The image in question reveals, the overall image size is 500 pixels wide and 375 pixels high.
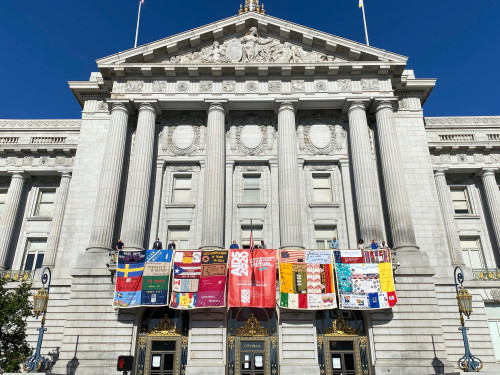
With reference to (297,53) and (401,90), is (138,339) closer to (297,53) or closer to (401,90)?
(297,53)

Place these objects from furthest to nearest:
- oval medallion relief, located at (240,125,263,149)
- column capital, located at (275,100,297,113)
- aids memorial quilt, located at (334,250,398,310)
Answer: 1. oval medallion relief, located at (240,125,263,149)
2. column capital, located at (275,100,297,113)
3. aids memorial quilt, located at (334,250,398,310)

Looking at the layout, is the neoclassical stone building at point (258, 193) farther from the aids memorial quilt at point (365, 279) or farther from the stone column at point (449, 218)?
the aids memorial quilt at point (365, 279)

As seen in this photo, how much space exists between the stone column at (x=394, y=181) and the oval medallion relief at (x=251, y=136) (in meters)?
8.18

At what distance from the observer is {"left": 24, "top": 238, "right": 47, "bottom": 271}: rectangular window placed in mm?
30875

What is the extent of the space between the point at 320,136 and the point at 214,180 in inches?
331

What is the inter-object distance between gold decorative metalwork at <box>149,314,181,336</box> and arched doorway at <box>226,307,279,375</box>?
3.04 meters

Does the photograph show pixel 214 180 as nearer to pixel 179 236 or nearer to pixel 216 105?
pixel 179 236

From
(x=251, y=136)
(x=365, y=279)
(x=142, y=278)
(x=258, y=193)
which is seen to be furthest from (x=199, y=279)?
(x=251, y=136)

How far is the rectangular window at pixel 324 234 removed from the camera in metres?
26.4

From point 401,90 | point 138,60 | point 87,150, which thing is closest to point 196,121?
point 138,60

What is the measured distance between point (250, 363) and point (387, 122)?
57.3 feet

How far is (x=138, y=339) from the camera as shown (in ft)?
75.6

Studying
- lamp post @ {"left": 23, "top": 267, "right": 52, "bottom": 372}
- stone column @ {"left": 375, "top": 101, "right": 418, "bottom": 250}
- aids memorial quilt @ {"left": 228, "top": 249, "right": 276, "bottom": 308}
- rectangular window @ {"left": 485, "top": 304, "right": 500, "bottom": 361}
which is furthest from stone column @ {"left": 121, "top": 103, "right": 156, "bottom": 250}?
rectangular window @ {"left": 485, "top": 304, "right": 500, "bottom": 361}

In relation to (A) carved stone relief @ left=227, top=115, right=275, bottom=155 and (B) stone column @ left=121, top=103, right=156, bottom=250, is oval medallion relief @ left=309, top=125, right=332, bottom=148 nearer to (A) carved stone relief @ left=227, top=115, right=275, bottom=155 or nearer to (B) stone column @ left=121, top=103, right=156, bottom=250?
(A) carved stone relief @ left=227, top=115, right=275, bottom=155
